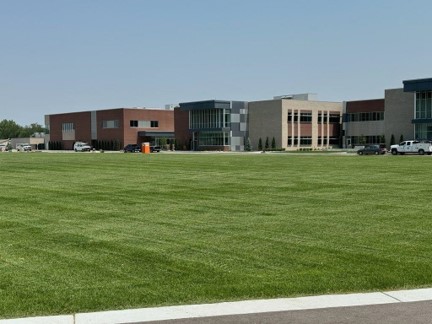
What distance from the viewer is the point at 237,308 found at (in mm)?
6645

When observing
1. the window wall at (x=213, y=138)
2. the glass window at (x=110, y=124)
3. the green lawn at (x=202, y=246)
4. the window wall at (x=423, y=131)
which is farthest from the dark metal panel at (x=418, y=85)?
the green lawn at (x=202, y=246)

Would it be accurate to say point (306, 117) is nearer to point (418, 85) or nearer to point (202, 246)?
point (418, 85)

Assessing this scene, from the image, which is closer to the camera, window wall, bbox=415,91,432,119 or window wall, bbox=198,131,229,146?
window wall, bbox=415,91,432,119

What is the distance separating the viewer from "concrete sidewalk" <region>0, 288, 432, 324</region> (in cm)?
630

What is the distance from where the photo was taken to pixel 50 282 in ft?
25.5

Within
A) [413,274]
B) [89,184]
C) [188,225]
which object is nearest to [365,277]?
[413,274]

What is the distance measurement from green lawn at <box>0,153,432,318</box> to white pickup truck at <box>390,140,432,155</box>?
5113 centimetres

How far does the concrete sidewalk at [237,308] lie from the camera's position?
6301mm

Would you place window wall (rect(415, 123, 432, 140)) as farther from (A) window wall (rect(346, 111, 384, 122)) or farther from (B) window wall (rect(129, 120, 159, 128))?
(B) window wall (rect(129, 120, 159, 128))

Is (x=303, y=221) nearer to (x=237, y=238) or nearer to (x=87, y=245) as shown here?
(x=237, y=238)

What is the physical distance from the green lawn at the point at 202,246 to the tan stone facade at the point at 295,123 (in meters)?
77.2

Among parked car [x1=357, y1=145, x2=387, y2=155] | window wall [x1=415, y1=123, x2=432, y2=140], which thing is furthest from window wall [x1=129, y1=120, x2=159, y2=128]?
parked car [x1=357, y1=145, x2=387, y2=155]

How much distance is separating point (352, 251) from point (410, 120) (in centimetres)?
7896

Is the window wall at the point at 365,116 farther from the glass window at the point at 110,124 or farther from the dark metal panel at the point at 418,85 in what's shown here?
the glass window at the point at 110,124
